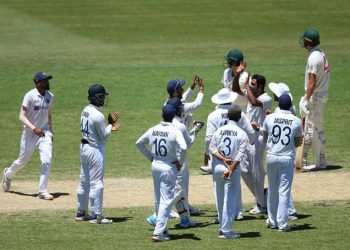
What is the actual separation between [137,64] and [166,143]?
1570 cm

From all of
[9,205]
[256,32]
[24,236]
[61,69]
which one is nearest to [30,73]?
[61,69]

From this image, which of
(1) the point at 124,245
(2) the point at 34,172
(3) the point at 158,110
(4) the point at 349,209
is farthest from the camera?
(3) the point at 158,110

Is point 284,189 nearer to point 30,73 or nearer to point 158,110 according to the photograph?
point 158,110

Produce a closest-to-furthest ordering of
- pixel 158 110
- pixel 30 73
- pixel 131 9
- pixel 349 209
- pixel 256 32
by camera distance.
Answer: pixel 349 209 → pixel 158 110 → pixel 30 73 → pixel 256 32 → pixel 131 9

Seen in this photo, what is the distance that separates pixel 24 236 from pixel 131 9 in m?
23.4

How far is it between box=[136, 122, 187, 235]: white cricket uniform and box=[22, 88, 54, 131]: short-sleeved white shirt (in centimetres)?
390

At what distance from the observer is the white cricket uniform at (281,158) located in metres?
15.7

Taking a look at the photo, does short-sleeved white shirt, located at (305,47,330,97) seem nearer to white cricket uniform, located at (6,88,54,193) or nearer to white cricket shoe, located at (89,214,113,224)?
white cricket uniform, located at (6,88,54,193)

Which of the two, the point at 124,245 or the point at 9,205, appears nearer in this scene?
the point at 124,245

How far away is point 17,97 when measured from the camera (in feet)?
89.6

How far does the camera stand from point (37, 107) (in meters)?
18.7

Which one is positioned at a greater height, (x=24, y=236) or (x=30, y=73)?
(x=30, y=73)

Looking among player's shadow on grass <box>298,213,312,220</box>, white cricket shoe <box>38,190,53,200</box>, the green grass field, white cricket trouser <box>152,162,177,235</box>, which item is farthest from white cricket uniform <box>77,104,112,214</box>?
player's shadow on grass <box>298,213,312,220</box>

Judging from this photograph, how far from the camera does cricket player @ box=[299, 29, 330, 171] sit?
2008 cm
